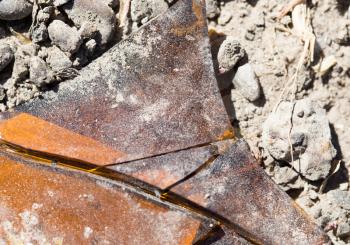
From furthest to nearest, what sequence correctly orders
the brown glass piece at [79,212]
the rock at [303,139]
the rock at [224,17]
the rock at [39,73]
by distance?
the rock at [224,17], the rock at [303,139], the rock at [39,73], the brown glass piece at [79,212]

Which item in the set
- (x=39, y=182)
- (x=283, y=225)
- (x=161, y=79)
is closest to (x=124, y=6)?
(x=161, y=79)

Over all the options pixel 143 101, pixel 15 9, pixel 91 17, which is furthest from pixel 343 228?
pixel 15 9

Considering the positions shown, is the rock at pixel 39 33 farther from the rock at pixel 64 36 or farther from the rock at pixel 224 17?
the rock at pixel 224 17

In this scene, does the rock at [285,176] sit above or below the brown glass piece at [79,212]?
below

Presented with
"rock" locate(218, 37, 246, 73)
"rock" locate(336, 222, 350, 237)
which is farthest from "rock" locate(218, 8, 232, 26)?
"rock" locate(336, 222, 350, 237)

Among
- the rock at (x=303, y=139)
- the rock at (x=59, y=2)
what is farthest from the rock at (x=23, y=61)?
the rock at (x=303, y=139)

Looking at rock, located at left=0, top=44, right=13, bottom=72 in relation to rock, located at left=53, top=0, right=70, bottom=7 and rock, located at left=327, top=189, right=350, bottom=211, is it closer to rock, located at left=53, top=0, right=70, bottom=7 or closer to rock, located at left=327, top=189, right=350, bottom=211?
rock, located at left=53, top=0, right=70, bottom=7

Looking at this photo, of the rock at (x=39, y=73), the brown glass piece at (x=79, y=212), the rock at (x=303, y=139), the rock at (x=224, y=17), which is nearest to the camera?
the brown glass piece at (x=79, y=212)
